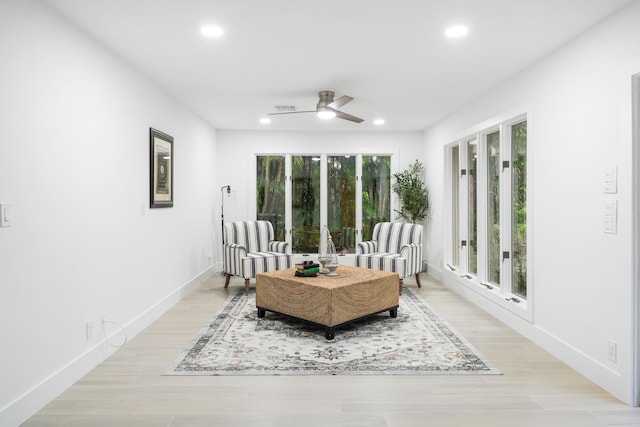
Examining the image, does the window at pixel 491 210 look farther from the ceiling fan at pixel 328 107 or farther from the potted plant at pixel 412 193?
the ceiling fan at pixel 328 107

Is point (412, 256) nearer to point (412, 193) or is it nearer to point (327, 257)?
point (412, 193)

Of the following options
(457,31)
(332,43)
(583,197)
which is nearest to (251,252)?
(332,43)

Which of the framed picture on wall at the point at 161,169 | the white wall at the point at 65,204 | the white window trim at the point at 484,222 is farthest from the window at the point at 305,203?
the white wall at the point at 65,204

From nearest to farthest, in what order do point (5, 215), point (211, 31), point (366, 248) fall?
point (5, 215)
point (211, 31)
point (366, 248)

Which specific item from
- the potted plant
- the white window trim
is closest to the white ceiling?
the white window trim

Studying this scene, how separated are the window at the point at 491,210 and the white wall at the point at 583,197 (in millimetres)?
364

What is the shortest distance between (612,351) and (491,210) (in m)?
2.24

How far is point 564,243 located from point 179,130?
4250 millimetres

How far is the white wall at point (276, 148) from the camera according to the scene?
7.33 metres

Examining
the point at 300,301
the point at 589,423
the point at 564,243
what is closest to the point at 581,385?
the point at 589,423

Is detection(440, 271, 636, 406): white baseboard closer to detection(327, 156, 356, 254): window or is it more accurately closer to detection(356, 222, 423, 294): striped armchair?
detection(356, 222, 423, 294): striped armchair

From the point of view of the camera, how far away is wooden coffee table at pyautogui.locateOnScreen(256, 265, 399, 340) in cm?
379

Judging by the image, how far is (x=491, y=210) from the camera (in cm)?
481

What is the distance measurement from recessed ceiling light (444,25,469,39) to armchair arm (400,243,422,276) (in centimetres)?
319
